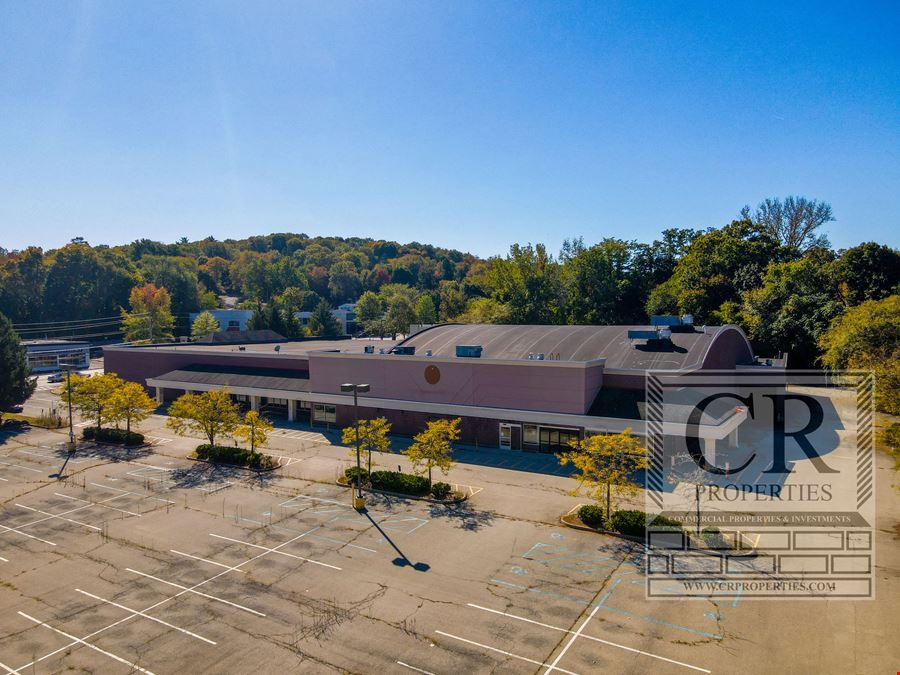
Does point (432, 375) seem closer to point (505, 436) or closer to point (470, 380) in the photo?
point (470, 380)

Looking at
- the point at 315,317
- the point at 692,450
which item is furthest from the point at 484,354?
the point at 315,317

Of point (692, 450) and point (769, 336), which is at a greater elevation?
point (769, 336)

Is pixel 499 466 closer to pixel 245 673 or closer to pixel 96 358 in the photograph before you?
pixel 245 673

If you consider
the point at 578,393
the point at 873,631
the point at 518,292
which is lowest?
the point at 873,631

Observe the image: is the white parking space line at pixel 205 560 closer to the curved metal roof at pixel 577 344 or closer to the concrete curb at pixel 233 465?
the concrete curb at pixel 233 465

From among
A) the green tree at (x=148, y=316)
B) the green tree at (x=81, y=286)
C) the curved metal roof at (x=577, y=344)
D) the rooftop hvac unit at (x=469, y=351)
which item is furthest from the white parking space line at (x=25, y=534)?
the green tree at (x=81, y=286)

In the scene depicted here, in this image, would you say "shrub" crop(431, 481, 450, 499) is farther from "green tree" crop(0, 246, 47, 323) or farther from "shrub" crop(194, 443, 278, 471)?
"green tree" crop(0, 246, 47, 323)
